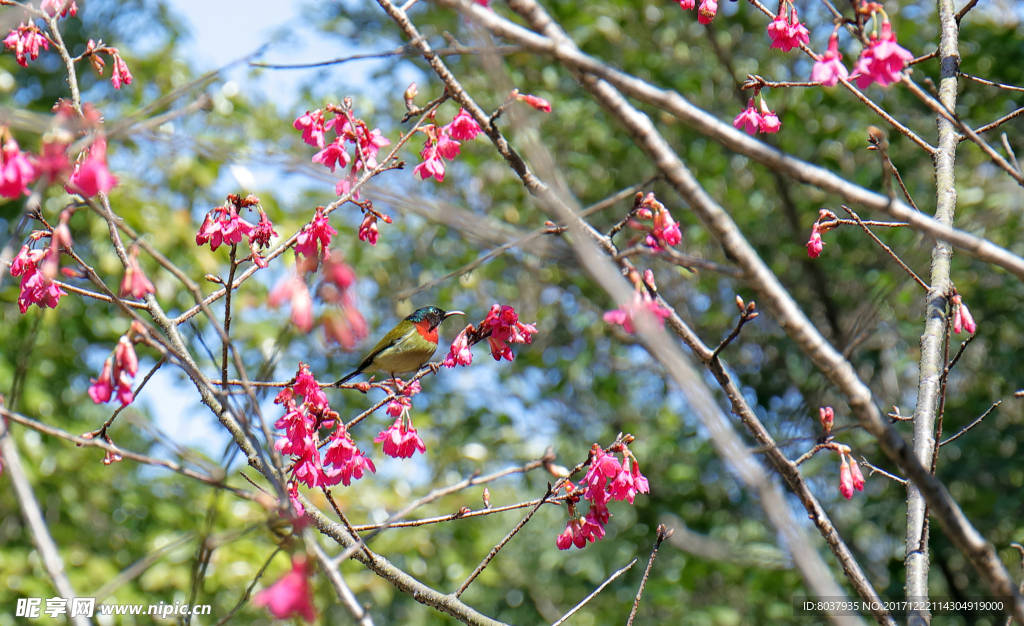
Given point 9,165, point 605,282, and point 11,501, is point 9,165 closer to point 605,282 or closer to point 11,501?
point 605,282

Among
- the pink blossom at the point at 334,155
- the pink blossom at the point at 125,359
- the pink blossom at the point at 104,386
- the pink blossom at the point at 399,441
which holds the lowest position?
the pink blossom at the point at 104,386

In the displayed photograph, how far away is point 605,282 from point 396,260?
19.8 ft

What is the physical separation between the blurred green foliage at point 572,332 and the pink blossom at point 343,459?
218cm

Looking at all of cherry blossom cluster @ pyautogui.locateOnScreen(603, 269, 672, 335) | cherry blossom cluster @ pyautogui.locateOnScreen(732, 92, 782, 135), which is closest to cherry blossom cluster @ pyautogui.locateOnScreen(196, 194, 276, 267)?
cherry blossom cluster @ pyautogui.locateOnScreen(603, 269, 672, 335)

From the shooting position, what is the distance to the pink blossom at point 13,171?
52.2 inches

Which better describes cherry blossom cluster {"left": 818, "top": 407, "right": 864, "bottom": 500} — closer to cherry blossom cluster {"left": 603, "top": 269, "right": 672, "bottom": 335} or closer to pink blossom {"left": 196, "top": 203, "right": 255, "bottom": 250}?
cherry blossom cluster {"left": 603, "top": 269, "right": 672, "bottom": 335}

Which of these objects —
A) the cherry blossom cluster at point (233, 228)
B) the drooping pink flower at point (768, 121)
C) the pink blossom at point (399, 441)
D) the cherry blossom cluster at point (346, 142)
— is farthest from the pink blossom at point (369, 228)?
the drooping pink flower at point (768, 121)

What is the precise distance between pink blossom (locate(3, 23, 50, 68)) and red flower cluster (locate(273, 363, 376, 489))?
47.9 inches

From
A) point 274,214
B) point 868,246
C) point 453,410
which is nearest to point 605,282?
point 274,214

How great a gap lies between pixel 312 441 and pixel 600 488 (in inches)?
28.8

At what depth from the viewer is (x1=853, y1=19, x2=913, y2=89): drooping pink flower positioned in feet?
4.74

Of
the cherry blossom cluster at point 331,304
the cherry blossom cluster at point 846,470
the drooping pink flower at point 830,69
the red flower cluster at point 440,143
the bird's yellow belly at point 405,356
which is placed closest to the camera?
the cherry blossom cluster at point 331,304

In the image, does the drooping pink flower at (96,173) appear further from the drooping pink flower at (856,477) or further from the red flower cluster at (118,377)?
the drooping pink flower at (856,477)

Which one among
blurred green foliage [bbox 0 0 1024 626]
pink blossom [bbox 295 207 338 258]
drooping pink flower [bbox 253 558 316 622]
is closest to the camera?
drooping pink flower [bbox 253 558 316 622]
